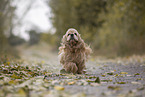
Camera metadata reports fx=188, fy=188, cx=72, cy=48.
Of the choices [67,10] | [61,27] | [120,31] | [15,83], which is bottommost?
[15,83]

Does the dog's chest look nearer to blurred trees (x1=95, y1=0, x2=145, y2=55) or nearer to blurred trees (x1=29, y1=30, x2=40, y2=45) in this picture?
blurred trees (x1=95, y1=0, x2=145, y2=55)

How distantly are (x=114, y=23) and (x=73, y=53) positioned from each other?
9234 mm

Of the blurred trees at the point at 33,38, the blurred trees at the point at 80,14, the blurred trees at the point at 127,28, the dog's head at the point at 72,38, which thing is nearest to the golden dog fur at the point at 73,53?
the dog's head at the point at 72,38

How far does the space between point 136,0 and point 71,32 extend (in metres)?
7.63

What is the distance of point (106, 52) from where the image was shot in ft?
48.9

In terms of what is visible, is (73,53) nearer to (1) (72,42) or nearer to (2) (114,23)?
(1) (72,42)

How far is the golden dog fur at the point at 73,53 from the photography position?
5148 mm

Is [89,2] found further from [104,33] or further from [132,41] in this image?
[132,41]

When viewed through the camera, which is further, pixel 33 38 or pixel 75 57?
pixel 33 38

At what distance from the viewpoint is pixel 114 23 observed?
45.3 feet

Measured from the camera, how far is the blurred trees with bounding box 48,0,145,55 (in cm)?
1133

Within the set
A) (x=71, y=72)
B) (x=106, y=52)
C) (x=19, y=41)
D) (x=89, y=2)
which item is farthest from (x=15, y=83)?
(x=19, y=41)

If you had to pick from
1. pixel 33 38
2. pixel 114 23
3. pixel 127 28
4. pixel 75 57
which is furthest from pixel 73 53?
pixel 33 38

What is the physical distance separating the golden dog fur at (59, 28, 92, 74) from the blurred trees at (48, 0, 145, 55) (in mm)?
6450
